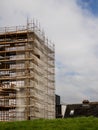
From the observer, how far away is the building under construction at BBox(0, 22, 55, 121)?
53156mm

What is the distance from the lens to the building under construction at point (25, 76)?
53.2 metres

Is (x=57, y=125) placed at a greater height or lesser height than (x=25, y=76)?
lesser

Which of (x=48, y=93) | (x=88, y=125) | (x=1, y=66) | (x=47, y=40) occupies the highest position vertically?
(x=47, y=40)

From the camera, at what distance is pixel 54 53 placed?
60.9m

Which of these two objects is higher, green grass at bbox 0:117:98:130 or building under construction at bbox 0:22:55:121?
building under construction at bbox 0:22:55:121

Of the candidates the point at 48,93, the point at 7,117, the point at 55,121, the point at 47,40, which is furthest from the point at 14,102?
the point at 55,121

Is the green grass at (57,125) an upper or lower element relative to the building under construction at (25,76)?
lower

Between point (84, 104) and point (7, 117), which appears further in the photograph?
point (84, 104)

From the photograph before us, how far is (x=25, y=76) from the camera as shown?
53.8 metres

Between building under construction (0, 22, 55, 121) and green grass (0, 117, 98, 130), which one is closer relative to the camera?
green grass (0, 117, 98, 130)

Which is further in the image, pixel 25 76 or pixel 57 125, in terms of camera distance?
pixel 25 76

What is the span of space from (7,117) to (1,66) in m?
7.91

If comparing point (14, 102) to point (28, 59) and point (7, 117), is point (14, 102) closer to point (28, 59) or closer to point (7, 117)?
point (7, 117)

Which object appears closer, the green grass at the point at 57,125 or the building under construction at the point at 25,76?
the green grass at the point at 57,125
